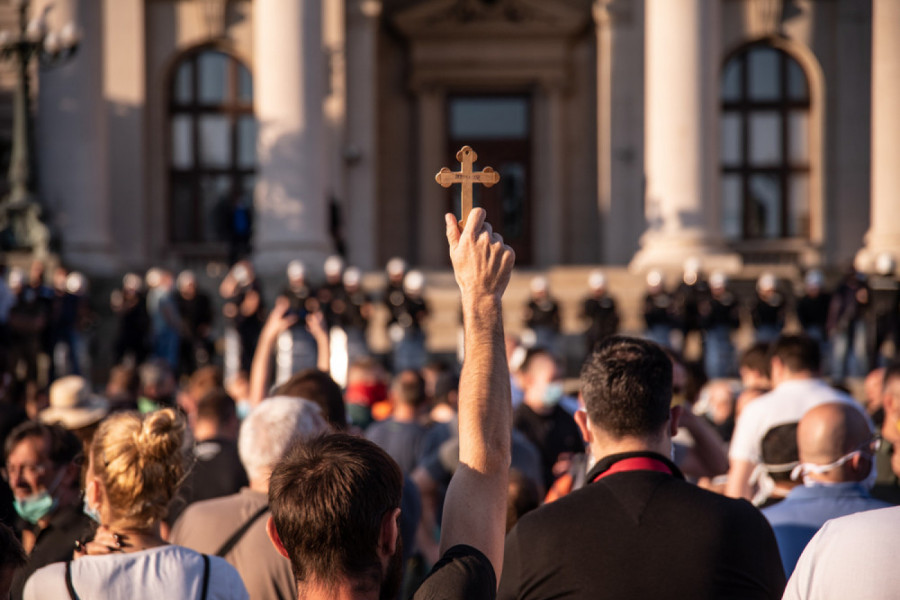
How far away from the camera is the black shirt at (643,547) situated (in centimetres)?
253

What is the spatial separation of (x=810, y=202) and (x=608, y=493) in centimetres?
2504

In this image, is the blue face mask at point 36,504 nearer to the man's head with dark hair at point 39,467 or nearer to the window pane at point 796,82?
the man's head with dark hair at point 39,467

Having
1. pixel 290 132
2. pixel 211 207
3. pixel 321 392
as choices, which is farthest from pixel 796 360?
pixel 211 207

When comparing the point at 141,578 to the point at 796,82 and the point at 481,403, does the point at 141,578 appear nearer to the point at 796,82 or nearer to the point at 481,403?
the point at 481,403

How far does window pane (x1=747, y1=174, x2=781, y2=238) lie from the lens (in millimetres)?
26562

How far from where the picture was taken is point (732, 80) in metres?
26.2

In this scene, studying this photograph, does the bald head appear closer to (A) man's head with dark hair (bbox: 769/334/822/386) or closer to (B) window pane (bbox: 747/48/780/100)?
(A) man's head with dark hair (bbox: 769/334/822/386)

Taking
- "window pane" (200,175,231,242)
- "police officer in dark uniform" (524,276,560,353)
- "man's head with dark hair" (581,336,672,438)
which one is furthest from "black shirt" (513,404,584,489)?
"window pane" (200,175,231,242)

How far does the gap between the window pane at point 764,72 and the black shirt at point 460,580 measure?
82.8 ft

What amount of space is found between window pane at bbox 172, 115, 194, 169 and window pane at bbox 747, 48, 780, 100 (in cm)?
1243

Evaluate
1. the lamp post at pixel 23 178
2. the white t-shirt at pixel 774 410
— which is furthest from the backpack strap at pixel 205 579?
the lamp post at pixel 23 178

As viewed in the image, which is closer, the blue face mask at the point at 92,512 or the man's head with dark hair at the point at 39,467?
the blue face mask at the point at 92,512

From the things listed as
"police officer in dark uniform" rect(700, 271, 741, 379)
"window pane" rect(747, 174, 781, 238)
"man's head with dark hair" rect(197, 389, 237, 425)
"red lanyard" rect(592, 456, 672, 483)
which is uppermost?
"window pane" rect(747, 174, 781, 238)

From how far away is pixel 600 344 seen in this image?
3094 millimetres
